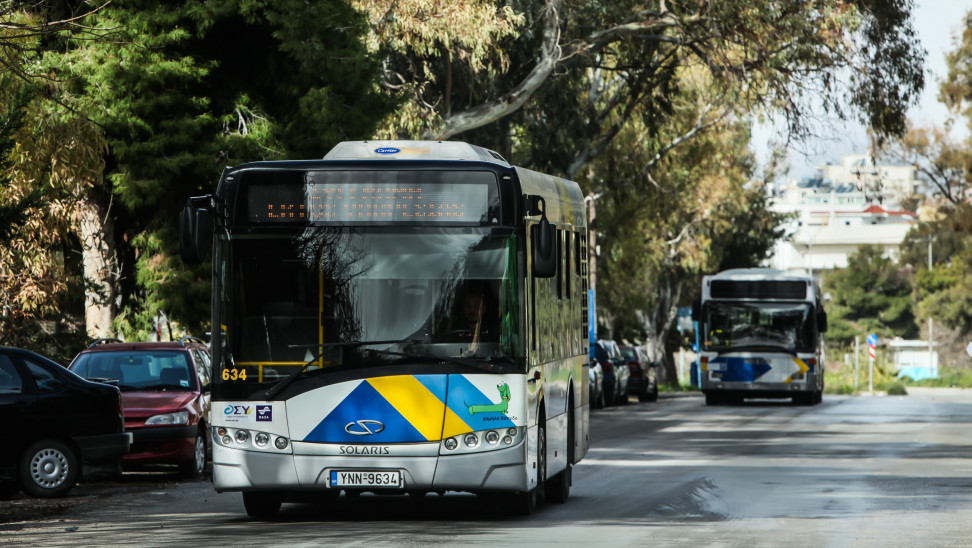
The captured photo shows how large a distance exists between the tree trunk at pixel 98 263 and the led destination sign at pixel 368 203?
43.0 ft

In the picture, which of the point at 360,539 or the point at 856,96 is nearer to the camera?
the point at 360,539

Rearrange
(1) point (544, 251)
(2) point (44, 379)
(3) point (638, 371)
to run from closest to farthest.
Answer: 1. (1) point (544, 251)
2. (2) point (44, 379)
3. (3) point (638, 371)

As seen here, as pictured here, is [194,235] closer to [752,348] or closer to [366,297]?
[366,297]

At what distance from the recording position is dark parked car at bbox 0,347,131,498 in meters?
15.3

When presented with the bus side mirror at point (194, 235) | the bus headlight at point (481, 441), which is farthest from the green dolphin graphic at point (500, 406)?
the bus side mirror at point (194, 235)

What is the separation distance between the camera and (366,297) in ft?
39.9

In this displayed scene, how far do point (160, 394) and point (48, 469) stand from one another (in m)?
2.75

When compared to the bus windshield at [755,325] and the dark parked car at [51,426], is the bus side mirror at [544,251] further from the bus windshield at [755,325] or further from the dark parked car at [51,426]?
the bus windshield at [755,325]

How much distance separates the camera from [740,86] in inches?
1179

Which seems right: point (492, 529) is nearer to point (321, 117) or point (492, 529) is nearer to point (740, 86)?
point (321, 117)

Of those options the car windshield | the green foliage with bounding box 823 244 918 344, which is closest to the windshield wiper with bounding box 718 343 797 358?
the car windshield

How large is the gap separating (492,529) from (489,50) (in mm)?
18675

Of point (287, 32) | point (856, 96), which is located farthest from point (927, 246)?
point (287, 32)

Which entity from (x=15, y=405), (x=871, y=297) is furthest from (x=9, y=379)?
(x=871, y=297)
